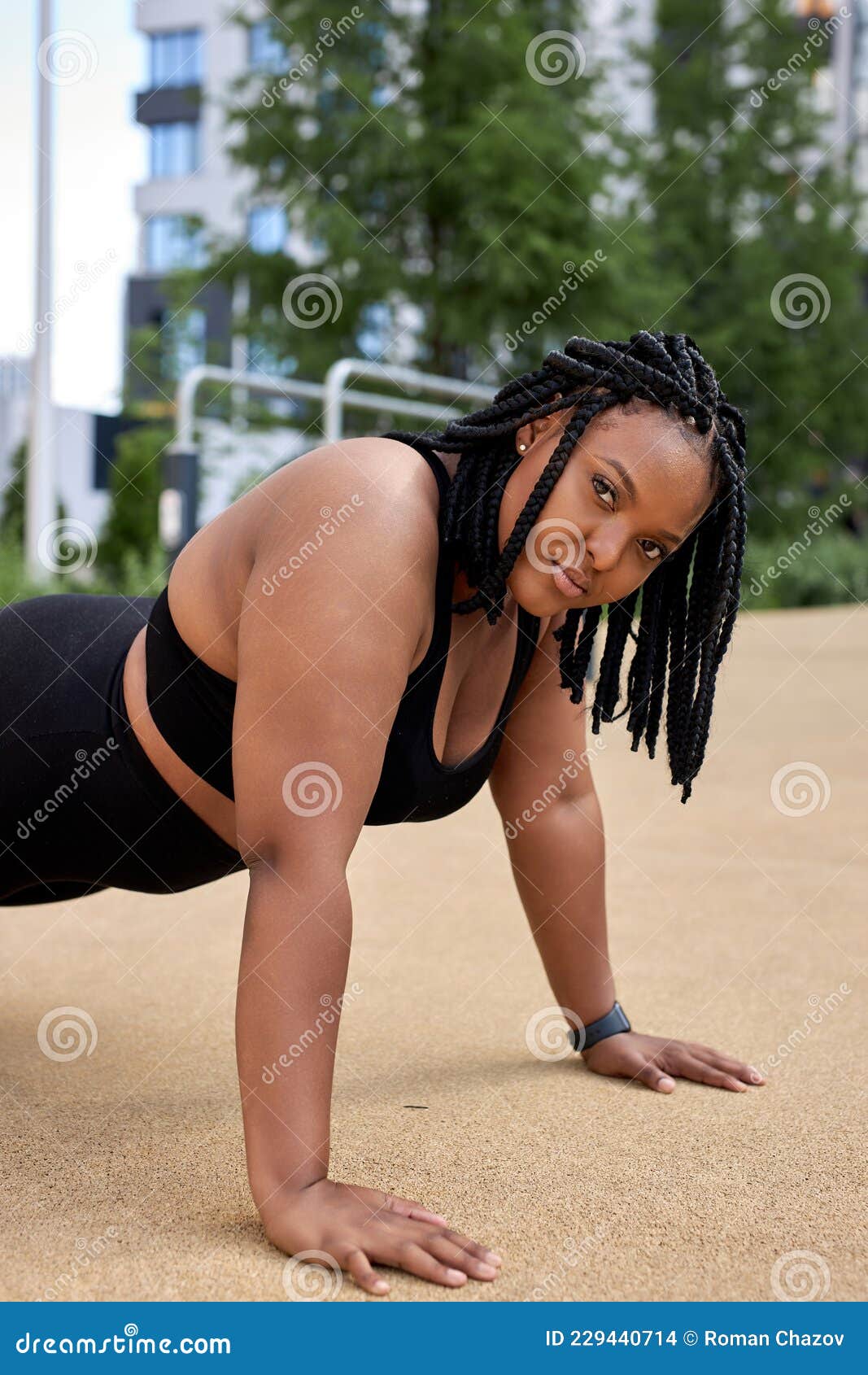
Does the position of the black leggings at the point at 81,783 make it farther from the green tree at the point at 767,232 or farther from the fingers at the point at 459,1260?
Result: the green tree at the point at 767,232

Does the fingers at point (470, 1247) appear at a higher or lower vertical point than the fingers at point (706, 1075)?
higher

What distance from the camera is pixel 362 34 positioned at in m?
14.0

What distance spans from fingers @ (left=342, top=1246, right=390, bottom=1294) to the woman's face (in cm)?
74

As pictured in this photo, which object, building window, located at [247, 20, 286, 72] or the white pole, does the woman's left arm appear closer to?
the white pole

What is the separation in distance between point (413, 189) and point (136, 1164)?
13.4 meters

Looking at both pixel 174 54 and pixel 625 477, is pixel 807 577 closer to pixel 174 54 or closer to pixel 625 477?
pixel 625 477

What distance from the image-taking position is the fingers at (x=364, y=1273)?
1.40 metres

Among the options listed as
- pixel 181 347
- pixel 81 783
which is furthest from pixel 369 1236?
pixel 181 347

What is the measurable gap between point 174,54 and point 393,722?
26.0m

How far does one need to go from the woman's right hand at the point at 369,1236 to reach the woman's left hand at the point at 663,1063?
2.14ft

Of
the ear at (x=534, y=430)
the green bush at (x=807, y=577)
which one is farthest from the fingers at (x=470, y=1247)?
the green bush at (x=807, y=577)

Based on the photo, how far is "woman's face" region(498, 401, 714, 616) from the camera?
1.53m

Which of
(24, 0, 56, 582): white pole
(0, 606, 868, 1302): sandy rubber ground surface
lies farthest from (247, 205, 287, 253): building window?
(0, 606, 868, 1302): sandy rubber ground surface
